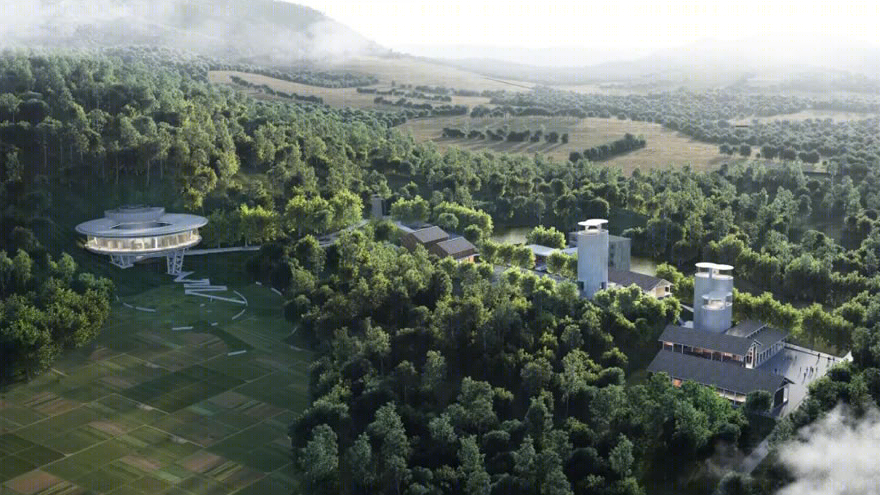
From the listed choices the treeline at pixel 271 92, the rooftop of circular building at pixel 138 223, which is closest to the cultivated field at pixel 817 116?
the treeline at pixel 271 92

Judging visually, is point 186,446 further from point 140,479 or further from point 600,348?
point 600,348

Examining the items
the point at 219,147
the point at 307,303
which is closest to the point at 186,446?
the point at 307,303

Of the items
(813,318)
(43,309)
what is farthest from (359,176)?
(813,318)

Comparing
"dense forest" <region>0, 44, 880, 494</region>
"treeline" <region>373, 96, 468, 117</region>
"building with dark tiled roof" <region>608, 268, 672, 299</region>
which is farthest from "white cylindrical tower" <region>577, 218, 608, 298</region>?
"treeline" <region>373, 96, 468, 117</region>

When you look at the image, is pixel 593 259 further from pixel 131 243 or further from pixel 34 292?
pixel 34 292

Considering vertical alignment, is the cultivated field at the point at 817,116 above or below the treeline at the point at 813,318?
above

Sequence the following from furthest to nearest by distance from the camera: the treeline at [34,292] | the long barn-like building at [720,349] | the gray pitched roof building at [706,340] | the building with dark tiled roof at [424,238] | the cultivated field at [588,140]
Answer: the cultivated field at [588,140]
the building with dark tiled roof at [424,238]
the gray pitched roof building at [706,340]
the treeline at [34,292]
the long barn-like building at [720,349]

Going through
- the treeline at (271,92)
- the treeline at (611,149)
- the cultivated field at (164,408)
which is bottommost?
the cultivated field at (164,408)

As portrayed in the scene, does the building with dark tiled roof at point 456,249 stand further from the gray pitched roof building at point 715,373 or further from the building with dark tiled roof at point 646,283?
the gray pitched roof building at point 715,373
